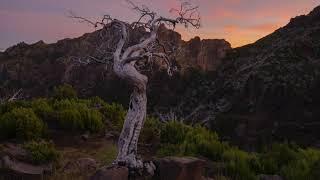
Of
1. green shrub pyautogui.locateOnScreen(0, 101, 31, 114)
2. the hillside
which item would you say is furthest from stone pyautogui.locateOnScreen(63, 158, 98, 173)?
the hillside

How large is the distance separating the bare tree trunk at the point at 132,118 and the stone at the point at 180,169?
52 centimetres

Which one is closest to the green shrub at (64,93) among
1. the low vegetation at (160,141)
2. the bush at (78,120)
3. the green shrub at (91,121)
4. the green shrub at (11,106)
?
the low vegetation at (160,141)

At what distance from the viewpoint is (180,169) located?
9.69 metres

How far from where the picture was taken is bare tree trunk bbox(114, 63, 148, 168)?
9.97m

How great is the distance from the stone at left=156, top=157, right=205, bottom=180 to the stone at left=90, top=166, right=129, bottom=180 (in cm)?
72

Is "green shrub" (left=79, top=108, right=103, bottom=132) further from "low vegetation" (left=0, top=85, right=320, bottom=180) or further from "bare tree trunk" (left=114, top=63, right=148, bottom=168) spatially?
"bare tree trunk" (left=114, top=63, right=148, bottom=168)

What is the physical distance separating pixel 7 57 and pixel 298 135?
67.5 m

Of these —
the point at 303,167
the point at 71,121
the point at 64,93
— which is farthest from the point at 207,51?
the point at 303,167

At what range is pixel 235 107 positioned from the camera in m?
69.6

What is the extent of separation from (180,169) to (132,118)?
4.26 ft

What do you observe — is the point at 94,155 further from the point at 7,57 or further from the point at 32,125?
the point at 7,57

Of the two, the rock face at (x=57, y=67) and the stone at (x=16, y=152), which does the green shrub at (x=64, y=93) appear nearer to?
the stone at (x=16, y=152)

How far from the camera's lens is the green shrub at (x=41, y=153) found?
12.6m

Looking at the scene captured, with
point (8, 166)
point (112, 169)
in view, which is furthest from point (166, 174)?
point (8, 166)
